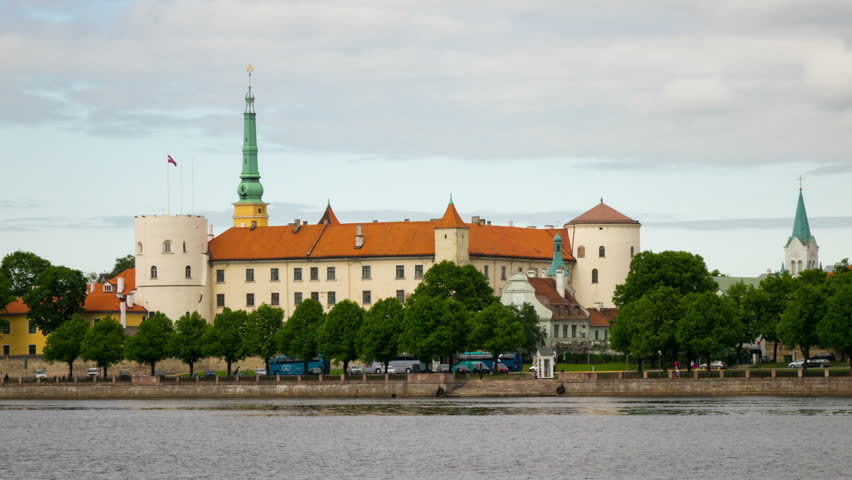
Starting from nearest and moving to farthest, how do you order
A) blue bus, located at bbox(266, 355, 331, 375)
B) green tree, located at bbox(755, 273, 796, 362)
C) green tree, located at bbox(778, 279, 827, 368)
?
green tree, located at bbox(778, 279, 827, 368), green tree, located at bbox(755, 273, 796, 362), blue bus, located at bbox(266, 355, 331, 375)

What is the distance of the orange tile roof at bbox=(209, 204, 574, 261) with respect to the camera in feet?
511

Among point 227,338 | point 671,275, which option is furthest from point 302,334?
point 671,275

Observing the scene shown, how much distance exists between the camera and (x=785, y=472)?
65375mm

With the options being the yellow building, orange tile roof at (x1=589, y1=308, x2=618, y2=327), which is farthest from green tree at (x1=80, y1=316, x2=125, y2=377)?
orange tile roof at (x1=589, y1=308, x2=618, y2=327)

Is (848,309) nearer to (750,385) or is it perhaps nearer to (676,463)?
(750,385)

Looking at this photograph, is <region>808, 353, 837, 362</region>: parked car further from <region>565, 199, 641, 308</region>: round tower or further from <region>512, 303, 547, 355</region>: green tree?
<region>565, 199, 641, 308</region>: round tower

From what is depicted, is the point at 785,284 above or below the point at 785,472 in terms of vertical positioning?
above

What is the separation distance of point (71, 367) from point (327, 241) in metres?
32.9

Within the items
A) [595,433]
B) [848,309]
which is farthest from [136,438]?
[848,309]

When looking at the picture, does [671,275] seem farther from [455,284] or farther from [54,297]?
[54,297]

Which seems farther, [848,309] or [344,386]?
[344,386]

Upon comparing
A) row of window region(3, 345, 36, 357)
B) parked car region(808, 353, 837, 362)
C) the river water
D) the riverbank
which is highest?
row of window region(3, 345, 36, 357)

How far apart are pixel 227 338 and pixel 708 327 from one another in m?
34.9

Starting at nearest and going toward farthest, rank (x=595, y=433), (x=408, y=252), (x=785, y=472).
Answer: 1. (x=785, y=472)
2. (x=595, y=433)
3. (x=408, y=252)
